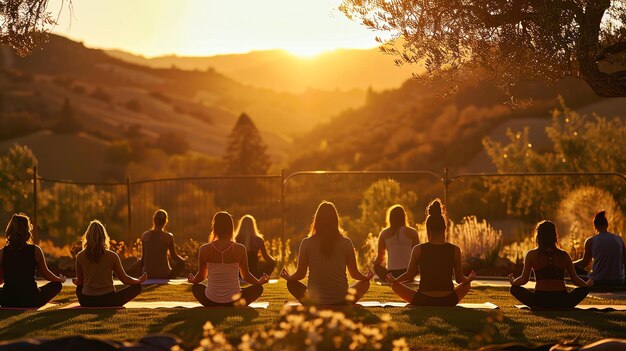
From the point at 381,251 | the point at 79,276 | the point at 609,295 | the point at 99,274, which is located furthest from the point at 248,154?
the point at 99,274

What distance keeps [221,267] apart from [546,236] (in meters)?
4.12

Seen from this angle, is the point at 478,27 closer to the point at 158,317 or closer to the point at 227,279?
the point at 227,279

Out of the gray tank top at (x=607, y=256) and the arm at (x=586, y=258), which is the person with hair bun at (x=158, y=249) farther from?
the gray tank top at (x=607, y=256)

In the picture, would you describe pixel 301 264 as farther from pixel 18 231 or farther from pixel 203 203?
pixel 203 203

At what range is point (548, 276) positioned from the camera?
13.1 metres

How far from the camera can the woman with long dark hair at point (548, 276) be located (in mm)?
12914

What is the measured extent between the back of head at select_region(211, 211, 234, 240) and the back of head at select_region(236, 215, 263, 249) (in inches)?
153

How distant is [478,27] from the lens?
14859mm

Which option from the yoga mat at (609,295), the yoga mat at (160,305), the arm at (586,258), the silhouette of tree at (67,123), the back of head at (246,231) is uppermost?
the silhouette of tree at (67,123)

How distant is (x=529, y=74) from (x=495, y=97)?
74586 millimetres

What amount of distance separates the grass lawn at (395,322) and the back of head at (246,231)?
10.8ft

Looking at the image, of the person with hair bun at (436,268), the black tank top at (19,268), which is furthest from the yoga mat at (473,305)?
the black tank top at (19,268)

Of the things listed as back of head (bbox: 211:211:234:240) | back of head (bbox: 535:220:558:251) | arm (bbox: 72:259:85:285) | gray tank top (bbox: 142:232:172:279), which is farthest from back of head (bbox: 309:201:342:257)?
gray tank top (bbox: 142:232:172:279)

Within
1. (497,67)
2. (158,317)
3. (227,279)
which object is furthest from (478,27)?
(158,317)
